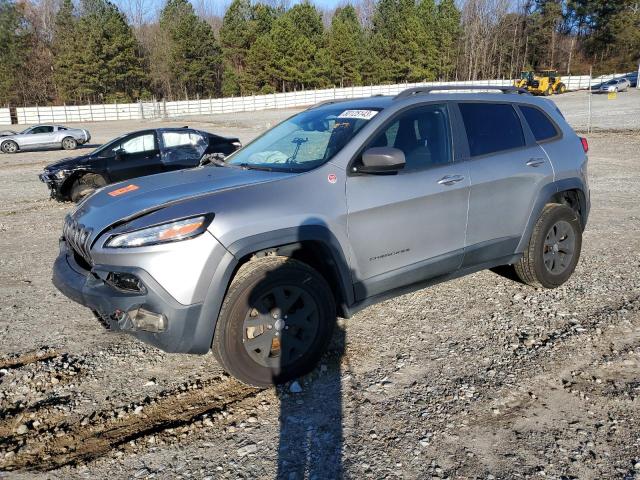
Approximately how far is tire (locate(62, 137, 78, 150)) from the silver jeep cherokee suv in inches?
938

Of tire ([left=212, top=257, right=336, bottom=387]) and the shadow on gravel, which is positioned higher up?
tire ([left=212, top=257, right=336, bottom=387])

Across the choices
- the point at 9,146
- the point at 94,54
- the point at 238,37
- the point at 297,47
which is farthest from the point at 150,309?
the point at 238,37

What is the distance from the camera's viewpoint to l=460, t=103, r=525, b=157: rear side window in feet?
14.3

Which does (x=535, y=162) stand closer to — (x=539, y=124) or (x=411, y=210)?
(x=539, y=124)

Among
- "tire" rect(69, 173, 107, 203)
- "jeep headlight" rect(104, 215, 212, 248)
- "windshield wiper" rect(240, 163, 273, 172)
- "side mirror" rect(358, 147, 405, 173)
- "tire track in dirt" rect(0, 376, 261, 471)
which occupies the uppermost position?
"side mirror" rect(358, 147, 405, 173)

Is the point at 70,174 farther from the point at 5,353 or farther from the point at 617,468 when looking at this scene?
the point at 617,468

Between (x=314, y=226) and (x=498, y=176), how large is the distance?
182 centimetres

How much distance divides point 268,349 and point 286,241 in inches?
27.9

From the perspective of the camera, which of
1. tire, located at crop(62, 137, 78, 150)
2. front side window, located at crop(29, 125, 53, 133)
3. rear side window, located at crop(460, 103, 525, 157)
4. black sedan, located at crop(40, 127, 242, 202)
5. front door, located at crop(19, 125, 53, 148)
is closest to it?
rear side window, located at crop(460, 103, 525, 157)

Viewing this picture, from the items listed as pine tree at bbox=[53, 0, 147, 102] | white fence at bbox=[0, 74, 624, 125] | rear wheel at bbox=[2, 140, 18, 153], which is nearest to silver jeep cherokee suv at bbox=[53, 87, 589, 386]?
rear wheel at bbox=[2, 140, 18, 153]

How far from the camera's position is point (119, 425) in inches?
123

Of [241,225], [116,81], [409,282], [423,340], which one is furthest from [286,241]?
[116,81]

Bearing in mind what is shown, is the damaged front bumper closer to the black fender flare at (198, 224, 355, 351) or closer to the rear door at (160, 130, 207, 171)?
the rear door at (160, 130, 207, 171)

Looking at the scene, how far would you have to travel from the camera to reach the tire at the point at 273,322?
10.6 ft
